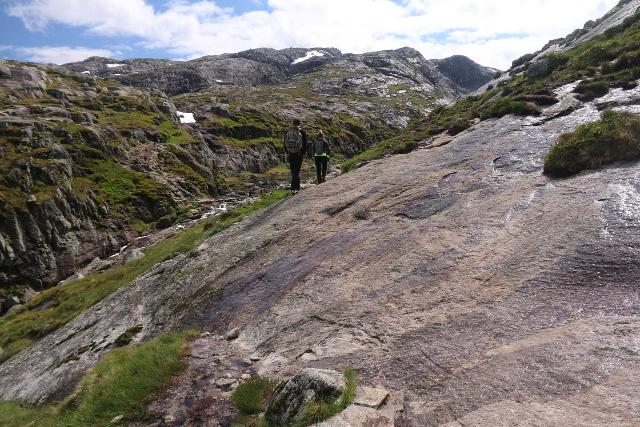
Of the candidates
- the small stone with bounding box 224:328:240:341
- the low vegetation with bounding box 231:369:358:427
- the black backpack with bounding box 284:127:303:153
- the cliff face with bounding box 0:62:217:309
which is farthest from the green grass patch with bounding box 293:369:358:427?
the cliff face with bounding box 0:62:217:309

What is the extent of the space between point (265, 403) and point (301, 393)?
1.40m

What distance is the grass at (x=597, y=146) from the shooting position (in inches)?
575

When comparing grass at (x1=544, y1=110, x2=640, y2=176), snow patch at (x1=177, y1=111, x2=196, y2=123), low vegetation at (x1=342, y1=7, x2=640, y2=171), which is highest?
snow patch at (x1=177, y1=111, x2=196, y2=123)

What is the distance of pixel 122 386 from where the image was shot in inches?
471

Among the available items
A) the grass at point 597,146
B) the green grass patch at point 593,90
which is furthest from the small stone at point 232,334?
the green grass patch at point 593,90

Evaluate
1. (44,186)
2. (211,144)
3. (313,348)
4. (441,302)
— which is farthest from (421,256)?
(211,144)

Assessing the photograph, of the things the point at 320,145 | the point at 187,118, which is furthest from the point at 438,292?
the point at 187,118

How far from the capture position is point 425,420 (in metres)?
7.98

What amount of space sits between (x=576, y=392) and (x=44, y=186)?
58676 mm

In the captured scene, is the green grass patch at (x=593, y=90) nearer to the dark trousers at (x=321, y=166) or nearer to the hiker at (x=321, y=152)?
the hiker at (x=321, y=152)

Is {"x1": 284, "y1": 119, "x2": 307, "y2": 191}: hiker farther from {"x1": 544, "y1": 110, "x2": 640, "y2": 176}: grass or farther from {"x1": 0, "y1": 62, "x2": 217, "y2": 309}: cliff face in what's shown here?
{"x1": 0, "y1": 62, "x2": 217, "y2": 309}: cliff face

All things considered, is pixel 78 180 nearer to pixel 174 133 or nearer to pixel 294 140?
pixel 174 133

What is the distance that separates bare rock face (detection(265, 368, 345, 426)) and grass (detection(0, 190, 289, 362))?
1761cm

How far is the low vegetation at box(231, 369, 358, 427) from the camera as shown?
843 centimetres
